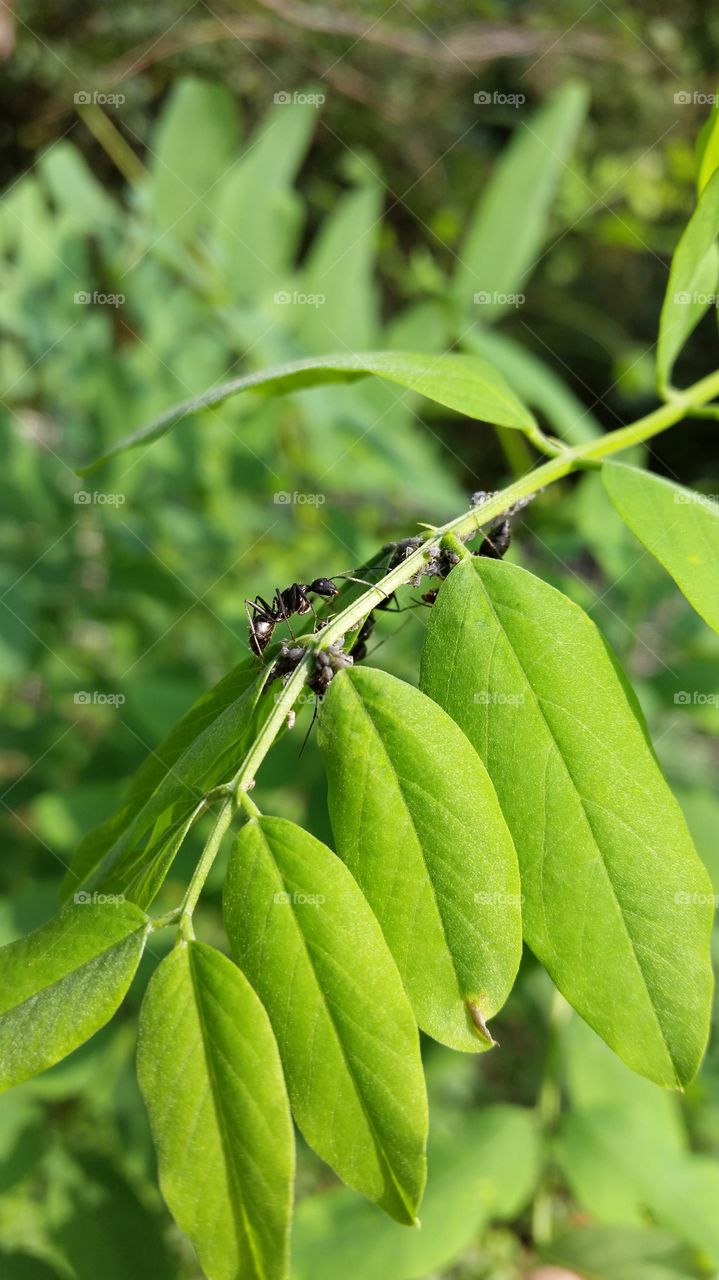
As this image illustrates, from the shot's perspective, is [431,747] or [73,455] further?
[73,455]

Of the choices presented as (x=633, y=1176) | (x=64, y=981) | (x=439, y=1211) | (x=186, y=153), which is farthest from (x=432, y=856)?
(x=186, y=153)

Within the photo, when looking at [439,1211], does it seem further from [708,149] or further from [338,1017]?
[708,149]

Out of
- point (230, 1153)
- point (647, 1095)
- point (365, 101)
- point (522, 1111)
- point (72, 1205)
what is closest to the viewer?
point (230, 1153)

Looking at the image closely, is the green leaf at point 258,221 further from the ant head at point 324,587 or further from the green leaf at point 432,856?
the green leaf at point 432,856

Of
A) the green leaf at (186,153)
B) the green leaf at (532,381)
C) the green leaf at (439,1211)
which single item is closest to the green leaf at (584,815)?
the green leaf at (439,1211)

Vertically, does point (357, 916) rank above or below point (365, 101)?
below

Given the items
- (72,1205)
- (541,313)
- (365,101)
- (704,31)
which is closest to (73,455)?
A: (72,1205)

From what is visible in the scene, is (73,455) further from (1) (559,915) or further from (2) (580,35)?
(2) (580,35)
